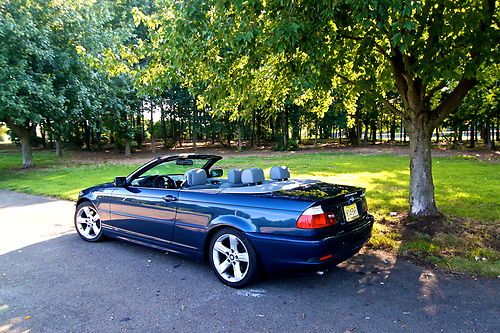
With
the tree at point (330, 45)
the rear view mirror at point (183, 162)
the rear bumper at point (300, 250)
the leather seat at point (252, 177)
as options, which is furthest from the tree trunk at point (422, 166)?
the rear view mirror at point (183, 162)

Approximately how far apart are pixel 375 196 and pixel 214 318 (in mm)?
6265

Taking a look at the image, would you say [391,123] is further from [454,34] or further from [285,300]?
[285,300]

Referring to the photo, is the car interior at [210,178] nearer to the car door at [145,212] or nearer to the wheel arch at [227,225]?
the car door at [145,212]

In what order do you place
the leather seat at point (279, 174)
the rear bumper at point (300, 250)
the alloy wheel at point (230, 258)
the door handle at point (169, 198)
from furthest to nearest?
the leather seat at point (279, 174)
the door handle at point (169, 198)
the alloy wheel at point (230, 258)
the rear bumper at point (300, 250)

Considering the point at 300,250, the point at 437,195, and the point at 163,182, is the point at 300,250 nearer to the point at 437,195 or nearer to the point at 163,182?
the point at 163,182

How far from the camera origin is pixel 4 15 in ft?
44.7

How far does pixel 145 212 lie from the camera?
472 centimetres

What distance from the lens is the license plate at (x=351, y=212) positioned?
381 centimetres

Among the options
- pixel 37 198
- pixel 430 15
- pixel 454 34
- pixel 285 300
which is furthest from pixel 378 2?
pixel 37 198

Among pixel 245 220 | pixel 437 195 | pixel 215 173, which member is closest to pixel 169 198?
pixel 245 220

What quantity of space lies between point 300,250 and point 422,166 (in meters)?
3.57

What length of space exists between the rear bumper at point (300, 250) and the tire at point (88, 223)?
3058mm

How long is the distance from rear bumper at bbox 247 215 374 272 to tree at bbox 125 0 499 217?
2108 mm

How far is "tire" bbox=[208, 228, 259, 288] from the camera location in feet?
12.2
